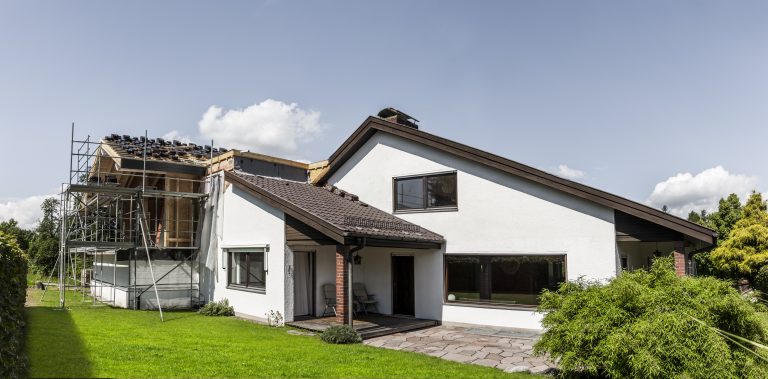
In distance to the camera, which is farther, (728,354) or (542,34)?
(542,34)

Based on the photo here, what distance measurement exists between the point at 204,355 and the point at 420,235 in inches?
282

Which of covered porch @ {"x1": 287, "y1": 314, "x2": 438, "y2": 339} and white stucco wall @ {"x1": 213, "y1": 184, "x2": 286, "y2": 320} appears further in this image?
white stucco wall @ {"x1": 213, "y1": 184, "x2": 286, "y2": 320}

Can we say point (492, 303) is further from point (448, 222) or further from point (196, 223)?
point (196, 223)

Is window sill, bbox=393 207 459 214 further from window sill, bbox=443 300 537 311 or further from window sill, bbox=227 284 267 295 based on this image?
window sill, bbox=227 284 267 295

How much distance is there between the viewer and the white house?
12.3 m

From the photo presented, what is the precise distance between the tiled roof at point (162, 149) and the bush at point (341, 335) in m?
9.81

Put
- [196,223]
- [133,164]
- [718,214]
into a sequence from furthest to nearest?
[718,214], [196,223], [133,164]

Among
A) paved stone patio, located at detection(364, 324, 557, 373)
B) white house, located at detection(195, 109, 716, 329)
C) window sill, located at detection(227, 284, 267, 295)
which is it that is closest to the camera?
paved stone patio, located at detection(364, 324, 557, 373)

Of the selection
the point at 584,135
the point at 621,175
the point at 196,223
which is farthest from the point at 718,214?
the point at 196,223

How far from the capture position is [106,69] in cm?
1296

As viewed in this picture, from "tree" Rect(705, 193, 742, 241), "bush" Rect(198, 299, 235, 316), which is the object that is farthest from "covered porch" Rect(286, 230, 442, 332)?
"tree" Rect(705, 193, 742, 241)

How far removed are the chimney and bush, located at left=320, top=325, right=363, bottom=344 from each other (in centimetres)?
847

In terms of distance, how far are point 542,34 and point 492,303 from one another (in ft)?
28.5

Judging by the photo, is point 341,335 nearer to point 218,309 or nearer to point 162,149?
point 218,309
